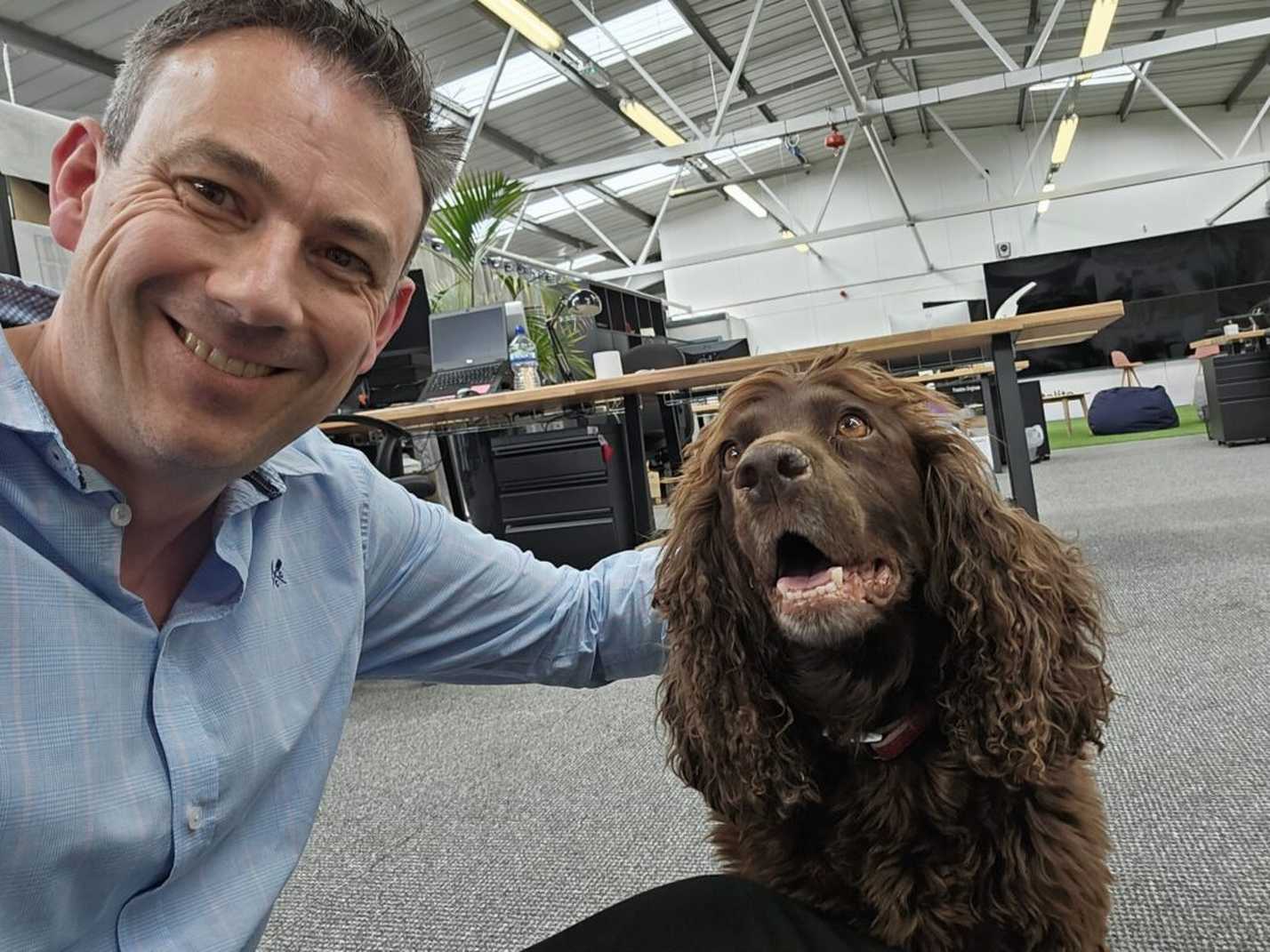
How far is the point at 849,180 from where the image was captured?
1844 centimetres

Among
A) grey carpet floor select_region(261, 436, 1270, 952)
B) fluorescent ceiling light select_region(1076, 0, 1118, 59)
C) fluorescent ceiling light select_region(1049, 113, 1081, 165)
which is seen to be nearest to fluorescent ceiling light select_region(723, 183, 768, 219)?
fluorescent ceiling light select_region(1049, 113, 1081, 165)

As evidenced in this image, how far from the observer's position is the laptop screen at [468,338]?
4344 millimetres

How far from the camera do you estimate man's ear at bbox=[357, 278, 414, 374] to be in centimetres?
113

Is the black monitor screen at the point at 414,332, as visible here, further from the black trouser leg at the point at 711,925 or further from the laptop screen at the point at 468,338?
the black trouser leg at the point at 711,925

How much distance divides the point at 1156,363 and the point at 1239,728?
1619 centimetres

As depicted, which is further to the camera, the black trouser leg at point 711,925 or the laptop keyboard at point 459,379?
the laptop keyboard at point 459,379

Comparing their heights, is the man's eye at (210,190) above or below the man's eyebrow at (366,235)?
above

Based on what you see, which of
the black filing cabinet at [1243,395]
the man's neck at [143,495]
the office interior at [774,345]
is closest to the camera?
the man's neck at [143,495]

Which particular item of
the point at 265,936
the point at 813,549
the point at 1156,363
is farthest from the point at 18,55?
the point at 1156,363

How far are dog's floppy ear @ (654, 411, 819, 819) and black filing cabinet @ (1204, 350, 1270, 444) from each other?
8092 millimetres

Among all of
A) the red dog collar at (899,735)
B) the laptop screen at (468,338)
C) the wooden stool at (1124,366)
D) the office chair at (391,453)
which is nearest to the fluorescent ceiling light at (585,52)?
the laptop screen at (468,338)

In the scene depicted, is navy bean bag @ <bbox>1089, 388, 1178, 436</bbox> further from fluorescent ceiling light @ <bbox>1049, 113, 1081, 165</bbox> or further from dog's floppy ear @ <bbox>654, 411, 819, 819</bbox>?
dog's floppy ear @ <bbox>654, 411, 819, 819</bbox>

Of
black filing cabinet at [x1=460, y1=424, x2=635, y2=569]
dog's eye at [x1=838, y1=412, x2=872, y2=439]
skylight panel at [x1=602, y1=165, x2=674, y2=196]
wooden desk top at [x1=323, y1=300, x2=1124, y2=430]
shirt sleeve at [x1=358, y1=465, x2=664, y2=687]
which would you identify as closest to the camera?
dog's eye at [x1=838, y1=412, x2=872, y2=439]

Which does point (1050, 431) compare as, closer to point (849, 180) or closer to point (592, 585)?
point (849, 180)
